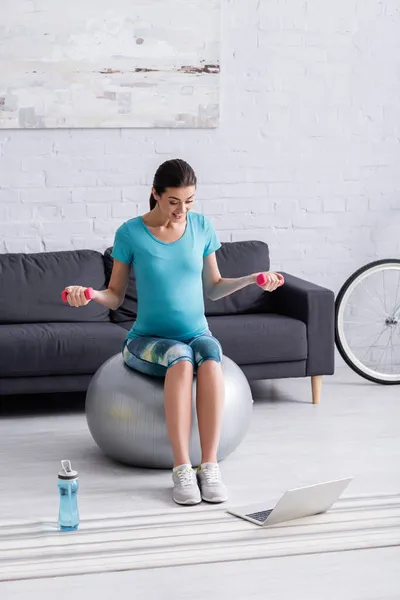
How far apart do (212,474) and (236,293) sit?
5.61 feet

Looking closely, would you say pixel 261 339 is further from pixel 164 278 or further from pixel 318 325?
pixel 164 278

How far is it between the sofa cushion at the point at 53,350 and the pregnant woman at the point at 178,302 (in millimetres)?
693

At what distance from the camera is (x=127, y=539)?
123 inches

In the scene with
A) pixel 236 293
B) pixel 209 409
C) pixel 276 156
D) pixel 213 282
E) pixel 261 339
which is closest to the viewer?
pixel 209 409

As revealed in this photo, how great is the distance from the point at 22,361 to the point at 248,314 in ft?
3.91

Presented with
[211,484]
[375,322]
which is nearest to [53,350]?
[211,484]

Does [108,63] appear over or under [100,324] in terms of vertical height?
over

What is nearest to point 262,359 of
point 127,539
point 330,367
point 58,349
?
point 330,367

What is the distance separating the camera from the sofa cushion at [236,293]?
5012mm

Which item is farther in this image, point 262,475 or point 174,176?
point 262,475

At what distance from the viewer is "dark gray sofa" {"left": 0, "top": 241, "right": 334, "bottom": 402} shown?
452 centimetres

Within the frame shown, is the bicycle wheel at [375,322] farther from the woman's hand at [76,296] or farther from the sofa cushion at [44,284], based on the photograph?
the woman's hand at [76,296]

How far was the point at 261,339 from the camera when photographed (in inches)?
187

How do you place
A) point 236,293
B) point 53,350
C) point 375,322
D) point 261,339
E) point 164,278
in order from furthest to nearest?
point 375,322 < point 236,293 < point 261,339 < point 53,350 < point 164,278
